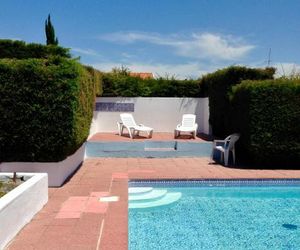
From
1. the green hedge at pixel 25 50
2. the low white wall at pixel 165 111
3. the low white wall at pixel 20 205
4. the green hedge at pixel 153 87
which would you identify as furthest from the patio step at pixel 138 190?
the green hedge at pixel 153 87

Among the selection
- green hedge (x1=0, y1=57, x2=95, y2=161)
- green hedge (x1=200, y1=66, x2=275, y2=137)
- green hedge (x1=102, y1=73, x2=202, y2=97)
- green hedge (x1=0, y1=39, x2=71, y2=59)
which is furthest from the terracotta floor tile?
green hedge (x1=102, y1=73, x2=202, y2=97)

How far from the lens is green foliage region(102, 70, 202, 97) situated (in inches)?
789

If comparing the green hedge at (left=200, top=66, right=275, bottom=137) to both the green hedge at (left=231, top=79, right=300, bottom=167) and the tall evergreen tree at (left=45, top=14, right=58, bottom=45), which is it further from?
the tall evergreen tree at (left=45, top=14, right=58, bottom=45)

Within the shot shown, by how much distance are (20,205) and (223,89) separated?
38.3ft

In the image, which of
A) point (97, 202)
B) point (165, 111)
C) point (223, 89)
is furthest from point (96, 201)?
point (165, 111)

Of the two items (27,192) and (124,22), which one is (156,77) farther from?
(27,192)

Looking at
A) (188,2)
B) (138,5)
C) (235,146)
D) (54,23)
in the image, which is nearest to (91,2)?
(138,5)

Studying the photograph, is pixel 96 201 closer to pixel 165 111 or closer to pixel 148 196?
pixel 148 196

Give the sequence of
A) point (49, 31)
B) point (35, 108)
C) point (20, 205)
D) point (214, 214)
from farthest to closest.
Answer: point (49, 31) → point (35, 108) → point (214, 214) → point (20, 205)

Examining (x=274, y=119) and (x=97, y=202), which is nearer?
(x=97, y=202)

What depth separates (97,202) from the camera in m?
7.36

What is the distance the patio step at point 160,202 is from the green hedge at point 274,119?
151 inches

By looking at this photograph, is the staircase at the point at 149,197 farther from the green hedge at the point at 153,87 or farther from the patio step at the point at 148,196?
the green hedge at the point at 153,87

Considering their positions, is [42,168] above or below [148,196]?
above
